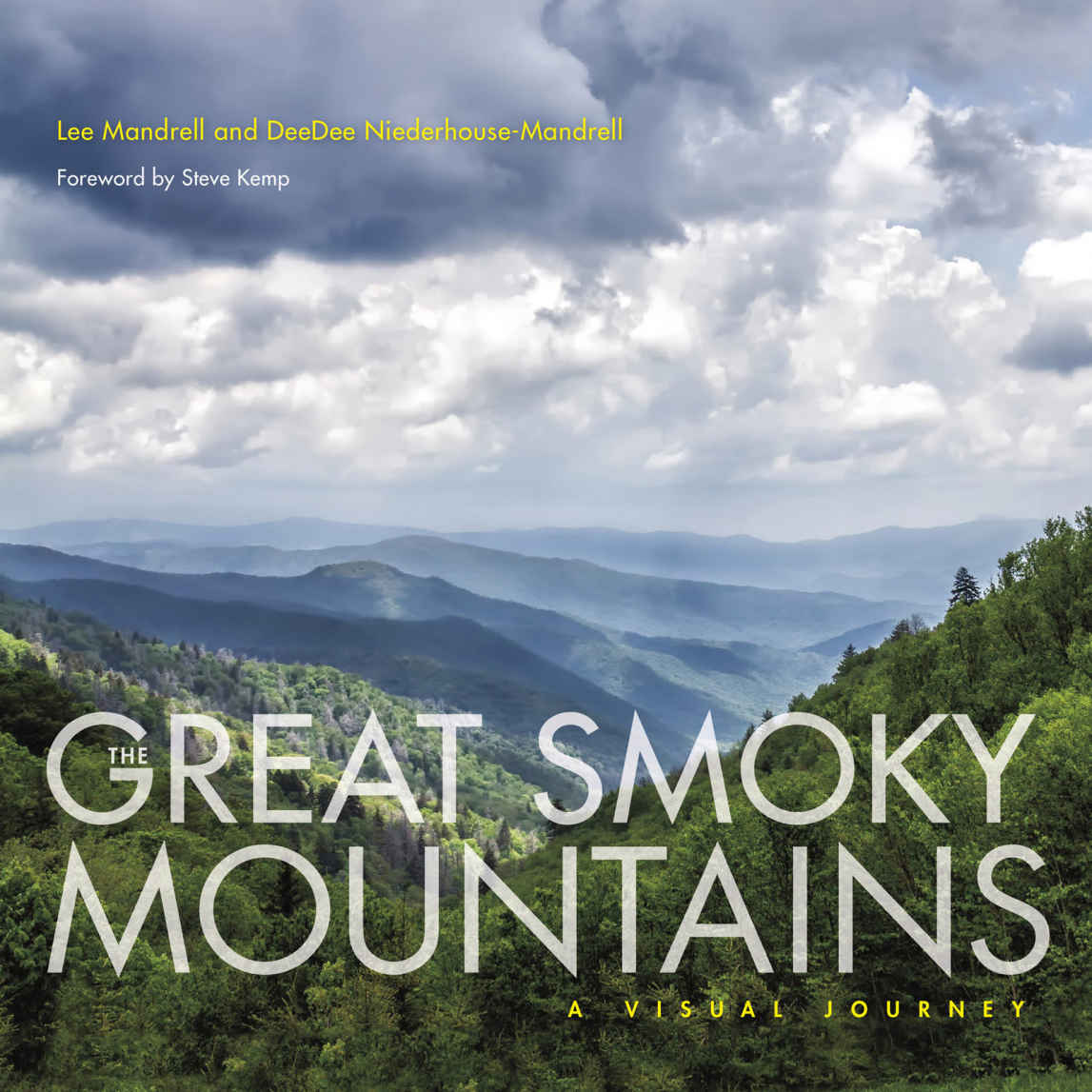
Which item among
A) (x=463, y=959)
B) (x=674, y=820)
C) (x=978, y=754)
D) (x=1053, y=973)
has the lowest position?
(x=674, y=820)

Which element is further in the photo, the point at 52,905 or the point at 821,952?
the point at 52,905

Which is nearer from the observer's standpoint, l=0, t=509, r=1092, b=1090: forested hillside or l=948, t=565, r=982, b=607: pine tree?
l=0, t=509, r=1092, b=1090: forested hillside

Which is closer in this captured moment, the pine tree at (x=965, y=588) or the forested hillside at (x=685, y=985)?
the forested hillside at (x=685, y=985)

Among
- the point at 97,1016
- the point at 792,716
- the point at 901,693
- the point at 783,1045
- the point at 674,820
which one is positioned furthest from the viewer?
the point at 674,820

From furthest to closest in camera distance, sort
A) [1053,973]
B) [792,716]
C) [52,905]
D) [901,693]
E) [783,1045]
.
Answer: [792,716] < [901,693] < [52,905] < [783,1045] < [1053,973]

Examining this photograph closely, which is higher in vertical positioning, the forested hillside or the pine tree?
the pine tree

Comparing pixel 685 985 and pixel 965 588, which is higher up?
pixel 965 588

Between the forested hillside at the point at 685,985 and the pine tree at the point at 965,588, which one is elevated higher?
the pine tree at the point at 965,588

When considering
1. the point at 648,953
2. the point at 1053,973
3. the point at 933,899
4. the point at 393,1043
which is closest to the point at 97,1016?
the point at 393,1043

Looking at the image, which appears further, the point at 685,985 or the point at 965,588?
the point at 965,588

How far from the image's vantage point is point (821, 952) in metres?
35.9

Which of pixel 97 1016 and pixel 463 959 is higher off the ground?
pixel 463 959

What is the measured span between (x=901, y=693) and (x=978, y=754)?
1811 cm

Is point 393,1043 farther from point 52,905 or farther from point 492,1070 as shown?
point 52,905
